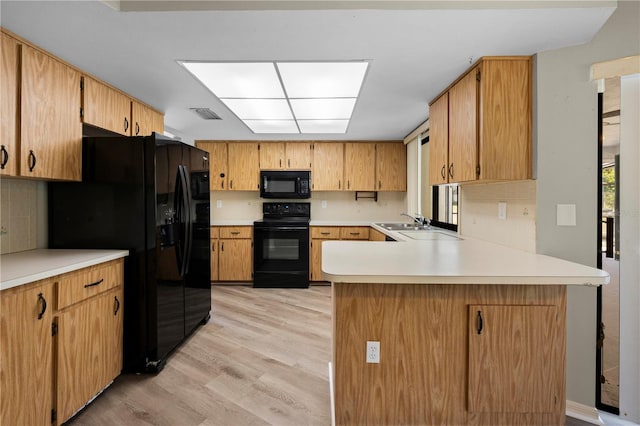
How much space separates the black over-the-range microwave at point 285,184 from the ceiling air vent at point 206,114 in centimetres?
139

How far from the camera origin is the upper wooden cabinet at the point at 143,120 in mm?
2720

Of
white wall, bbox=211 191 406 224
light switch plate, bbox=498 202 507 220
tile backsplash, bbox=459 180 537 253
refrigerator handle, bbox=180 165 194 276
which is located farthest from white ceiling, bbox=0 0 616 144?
white wall, bbox=211 191 406 224

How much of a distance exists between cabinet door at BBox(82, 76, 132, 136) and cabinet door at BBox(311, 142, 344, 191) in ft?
8.28

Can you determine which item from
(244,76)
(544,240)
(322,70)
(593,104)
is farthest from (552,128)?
(244,76)

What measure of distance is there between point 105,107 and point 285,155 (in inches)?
99.1

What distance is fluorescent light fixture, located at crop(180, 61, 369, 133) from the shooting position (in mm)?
2055

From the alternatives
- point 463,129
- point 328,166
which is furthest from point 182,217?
point 328,166

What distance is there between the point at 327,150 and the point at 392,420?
370 centimetres

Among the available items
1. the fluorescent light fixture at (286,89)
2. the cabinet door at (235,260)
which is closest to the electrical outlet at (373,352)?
the fluorescent light fixture at (286,89)

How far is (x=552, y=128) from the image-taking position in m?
1.81

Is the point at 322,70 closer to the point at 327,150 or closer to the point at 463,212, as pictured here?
the point at 463,212

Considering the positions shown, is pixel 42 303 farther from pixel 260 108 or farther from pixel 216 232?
pixel 216 232

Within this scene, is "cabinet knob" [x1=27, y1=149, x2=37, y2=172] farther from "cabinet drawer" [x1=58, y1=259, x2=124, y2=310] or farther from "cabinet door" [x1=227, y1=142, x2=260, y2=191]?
"cabinet door" [x1=227, y1=142, x2=260, y2=191]

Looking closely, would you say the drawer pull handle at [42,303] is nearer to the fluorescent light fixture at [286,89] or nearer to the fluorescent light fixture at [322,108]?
the fluorescent light fixture at [286,89]
